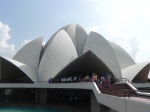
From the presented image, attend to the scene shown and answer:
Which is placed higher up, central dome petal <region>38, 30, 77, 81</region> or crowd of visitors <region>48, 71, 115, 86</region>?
central dome petal <region>38, 30, 77, 81</region>

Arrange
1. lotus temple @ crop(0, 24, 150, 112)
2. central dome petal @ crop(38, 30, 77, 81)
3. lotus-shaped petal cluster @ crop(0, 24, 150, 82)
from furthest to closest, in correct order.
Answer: central dome petal @ crop(38, 30, 77, 81) < lotus-shaped petal cluster @ crop(0, 24, 150, 82) < lotus temple @ crop(0, 24, 150, 112)

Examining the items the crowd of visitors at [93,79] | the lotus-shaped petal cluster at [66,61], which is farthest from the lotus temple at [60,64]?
the crowd of visitors at [93,79]

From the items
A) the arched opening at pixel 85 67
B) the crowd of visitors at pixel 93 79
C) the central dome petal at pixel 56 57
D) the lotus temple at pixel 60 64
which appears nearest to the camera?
the crowd of visitors at pixel 93 79

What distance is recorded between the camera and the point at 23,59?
1175 inches

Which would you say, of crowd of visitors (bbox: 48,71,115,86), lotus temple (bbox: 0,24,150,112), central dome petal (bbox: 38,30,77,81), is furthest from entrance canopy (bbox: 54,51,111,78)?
crowd of visitors (bbox: 48,71,115,86)

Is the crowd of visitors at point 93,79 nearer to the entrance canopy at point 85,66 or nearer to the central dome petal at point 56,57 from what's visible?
the entrance canopy at point 85,66

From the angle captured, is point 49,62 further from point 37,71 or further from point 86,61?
point 86,61

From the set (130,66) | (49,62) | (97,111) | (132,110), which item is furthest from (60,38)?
(132,110)

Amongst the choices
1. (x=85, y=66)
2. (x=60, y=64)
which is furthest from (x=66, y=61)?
(x=85, y=66)

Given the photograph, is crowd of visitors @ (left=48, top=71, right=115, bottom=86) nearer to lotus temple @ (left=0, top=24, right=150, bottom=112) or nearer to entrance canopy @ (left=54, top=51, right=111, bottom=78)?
lotus temple @ (left=0, top=24, right=150, bottom=112)

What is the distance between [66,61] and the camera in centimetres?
2705

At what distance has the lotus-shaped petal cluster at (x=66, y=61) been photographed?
83.5 feet

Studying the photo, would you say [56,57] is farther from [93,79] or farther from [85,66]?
[93,79]

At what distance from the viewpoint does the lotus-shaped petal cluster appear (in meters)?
25.5
